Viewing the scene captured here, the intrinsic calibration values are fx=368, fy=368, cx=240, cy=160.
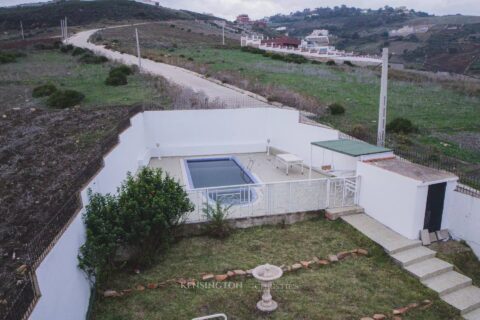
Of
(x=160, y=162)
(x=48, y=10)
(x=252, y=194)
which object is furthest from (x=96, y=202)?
(x=48, y=10)

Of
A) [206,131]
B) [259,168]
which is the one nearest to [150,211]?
[259,168]

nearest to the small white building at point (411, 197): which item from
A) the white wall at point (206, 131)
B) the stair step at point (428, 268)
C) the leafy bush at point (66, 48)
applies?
the stair step at point (428, 268)

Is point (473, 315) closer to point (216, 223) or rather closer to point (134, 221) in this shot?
point (216, 223)

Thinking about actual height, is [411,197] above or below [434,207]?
above

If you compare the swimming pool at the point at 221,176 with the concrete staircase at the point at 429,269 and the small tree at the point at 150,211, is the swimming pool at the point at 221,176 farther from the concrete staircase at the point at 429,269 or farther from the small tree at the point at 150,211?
the concrete staircase at the point at 429,269

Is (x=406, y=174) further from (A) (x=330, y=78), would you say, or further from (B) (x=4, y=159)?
(A) (x=330, y=78)
